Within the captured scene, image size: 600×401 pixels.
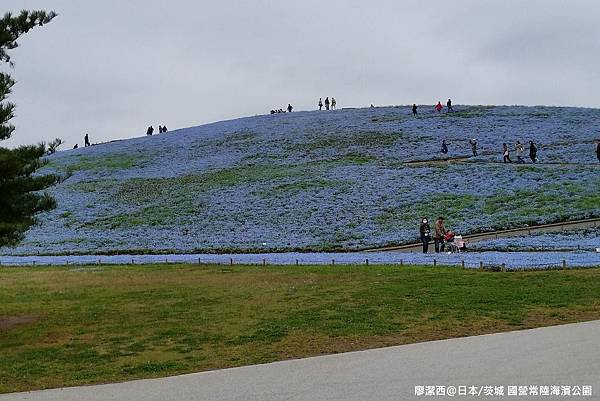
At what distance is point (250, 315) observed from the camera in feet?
54.9

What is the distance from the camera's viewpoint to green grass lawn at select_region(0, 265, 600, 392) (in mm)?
12727

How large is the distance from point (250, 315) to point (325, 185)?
96.3 ft

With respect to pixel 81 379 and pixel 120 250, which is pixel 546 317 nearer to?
pixel 81 379

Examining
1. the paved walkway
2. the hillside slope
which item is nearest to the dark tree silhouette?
the hillside slope

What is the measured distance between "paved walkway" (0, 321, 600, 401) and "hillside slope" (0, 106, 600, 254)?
10.8 m

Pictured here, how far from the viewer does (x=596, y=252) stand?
24.2 metres

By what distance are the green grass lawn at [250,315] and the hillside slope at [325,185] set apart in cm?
494

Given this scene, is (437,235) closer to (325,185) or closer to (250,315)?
(250,315)

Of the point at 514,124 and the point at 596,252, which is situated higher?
the point at 514,124

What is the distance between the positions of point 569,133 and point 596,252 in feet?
112

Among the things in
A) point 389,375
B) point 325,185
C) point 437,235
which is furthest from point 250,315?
point 325,185

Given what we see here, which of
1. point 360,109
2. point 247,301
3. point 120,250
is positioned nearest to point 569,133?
point 360,109

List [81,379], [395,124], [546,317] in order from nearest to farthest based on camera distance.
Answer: [81,379] < [546,317] < [395,124]

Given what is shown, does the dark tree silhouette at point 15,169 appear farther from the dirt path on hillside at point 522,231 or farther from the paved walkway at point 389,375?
the dirt path on hillside at point 522,231
